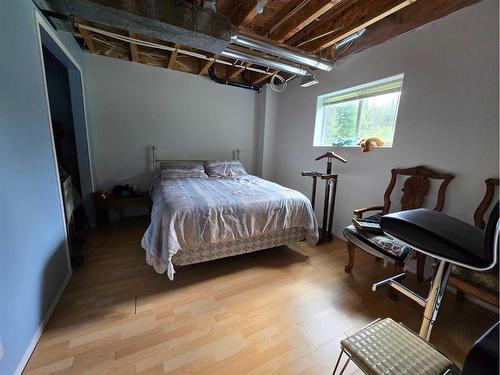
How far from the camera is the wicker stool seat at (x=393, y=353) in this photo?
0.77m

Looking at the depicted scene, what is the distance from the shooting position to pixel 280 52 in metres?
2.24

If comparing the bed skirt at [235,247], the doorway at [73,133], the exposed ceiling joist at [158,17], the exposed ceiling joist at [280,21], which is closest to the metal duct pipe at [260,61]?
the exposed ceiling joist at [280,21]

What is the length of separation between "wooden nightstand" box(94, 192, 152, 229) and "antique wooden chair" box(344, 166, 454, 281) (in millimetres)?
2686

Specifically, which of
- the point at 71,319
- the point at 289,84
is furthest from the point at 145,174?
the point at 289,84

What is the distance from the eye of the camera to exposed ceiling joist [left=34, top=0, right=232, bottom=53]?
1524 mm

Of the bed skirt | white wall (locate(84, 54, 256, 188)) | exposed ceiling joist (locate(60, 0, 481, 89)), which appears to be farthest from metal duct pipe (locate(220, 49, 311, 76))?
the bed skirt

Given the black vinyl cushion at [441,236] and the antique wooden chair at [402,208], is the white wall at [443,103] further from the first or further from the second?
the black vinyl cushion at [441,236]

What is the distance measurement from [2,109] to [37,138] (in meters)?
0.39

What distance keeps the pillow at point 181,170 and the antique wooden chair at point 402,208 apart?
2258mm

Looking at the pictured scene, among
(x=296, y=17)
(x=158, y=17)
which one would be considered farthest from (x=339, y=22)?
(x=158, y=17)

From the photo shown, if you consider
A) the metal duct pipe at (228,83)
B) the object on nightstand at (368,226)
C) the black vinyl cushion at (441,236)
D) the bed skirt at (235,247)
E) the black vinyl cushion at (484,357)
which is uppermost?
the metal duct pipe at (228,83)

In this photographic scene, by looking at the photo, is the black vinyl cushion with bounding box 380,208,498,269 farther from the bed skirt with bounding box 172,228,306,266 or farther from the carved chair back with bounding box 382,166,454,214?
the bed skirt with bounding box 172,228,306,266

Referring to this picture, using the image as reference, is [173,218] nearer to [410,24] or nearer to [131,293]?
[131,293]

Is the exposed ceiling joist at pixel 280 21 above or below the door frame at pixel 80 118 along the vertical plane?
above
